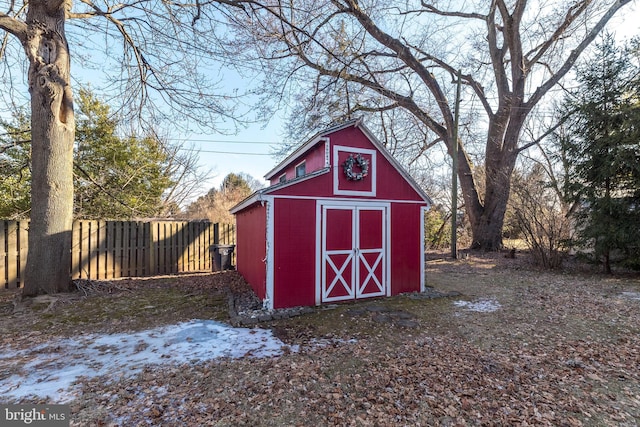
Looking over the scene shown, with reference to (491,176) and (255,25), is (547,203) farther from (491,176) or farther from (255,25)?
(255,25)

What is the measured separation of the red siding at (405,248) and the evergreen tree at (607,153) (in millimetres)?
6088

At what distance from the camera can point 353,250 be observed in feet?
20.6

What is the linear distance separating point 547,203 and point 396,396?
10368 millimetres

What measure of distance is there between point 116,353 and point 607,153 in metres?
12.7

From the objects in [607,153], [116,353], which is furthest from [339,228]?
[607,153]

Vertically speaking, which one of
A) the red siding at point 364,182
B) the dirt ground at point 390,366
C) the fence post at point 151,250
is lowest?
the dirt ground at point 390,366

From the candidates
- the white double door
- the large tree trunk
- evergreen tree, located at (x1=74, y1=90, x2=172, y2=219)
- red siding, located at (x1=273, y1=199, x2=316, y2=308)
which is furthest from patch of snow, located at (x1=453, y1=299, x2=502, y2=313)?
evergreen tree, located at (x1=74, y1=90, x2=172, y2=219)

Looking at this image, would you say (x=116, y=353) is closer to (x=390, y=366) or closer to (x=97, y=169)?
(x=390, y=366)

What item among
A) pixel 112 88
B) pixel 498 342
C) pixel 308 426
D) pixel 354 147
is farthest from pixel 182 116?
pixel 498 342

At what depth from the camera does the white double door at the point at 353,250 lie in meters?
6.04

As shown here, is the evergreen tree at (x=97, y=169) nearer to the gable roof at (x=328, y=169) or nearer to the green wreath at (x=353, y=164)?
the gable roof at (x=328, y=169)

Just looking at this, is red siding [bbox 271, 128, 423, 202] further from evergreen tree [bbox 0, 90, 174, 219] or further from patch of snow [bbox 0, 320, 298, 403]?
evergreen tree [bbox 0, 90, 174, 219]

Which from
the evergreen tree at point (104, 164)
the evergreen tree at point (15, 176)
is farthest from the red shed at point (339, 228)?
the evergreen tree at point (15, 176)

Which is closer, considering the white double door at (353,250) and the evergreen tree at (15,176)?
the white double door at (353,250)
